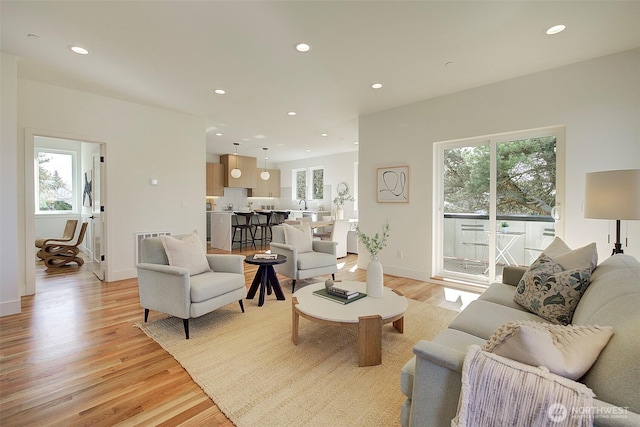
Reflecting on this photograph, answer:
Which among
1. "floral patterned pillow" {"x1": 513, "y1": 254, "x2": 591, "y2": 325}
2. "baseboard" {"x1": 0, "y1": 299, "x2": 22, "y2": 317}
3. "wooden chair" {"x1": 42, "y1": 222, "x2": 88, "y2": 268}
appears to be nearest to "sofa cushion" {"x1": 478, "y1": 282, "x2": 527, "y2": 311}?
"floral patterned pillow" {"x1": 513, "y1": 254, "x2": 591, "y2": 325}

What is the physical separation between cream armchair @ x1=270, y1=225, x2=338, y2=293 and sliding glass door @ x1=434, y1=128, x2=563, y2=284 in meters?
1.70

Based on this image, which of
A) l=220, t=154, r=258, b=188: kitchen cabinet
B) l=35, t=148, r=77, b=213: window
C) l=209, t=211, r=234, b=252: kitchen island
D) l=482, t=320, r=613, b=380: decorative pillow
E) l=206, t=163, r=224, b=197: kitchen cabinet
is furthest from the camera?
l=220, t=154, r=258, b=188: kitchen cabinet

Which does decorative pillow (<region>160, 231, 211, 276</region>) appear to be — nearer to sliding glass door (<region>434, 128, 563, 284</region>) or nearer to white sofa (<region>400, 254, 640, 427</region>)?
white sofa (<region>400, 254, 640, 427</region>)

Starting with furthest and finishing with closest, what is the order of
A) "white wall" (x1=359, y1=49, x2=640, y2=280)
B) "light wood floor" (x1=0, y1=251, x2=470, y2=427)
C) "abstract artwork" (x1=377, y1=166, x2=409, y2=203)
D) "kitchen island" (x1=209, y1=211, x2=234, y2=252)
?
"kitchen island" (x1=209, y1=211, x2=234, y2=252) < "abstract artwork" (x1=377, y1=166, x2=409, y2=203) < "white wall" (x1=359, y1=49, x2=640, y2=280) < "light wood floor" (x1=0, y1=251, x2=470, y2=427)

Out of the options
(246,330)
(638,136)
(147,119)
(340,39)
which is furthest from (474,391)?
(147,119)

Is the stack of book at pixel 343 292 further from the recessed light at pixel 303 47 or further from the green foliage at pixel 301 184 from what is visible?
the green foliage at pixel 301 184

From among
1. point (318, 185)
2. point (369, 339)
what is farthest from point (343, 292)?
point (318, 185)

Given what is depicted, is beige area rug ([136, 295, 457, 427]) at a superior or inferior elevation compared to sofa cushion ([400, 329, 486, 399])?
inferior

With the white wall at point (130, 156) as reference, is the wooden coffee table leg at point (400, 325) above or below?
below

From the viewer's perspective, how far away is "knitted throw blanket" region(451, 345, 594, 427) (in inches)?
32.8

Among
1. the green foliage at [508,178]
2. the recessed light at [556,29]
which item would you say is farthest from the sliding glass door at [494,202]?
the recessed light at [556,29]

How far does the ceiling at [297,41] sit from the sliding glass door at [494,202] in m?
0.90

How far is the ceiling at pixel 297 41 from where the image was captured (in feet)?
7.45

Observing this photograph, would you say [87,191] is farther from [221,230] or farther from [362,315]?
[362,315]
